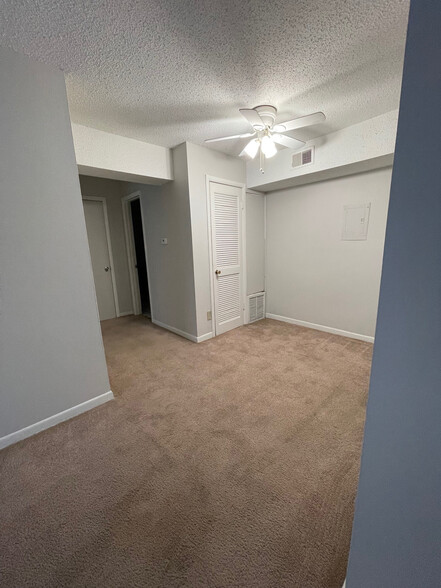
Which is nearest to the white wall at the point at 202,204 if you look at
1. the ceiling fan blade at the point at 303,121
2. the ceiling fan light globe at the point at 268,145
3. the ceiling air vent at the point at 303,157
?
the ceiling air vent at the point at 303,157

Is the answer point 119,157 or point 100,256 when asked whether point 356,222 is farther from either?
point 100,256

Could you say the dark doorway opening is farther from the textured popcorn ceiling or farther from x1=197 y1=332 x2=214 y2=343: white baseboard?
the textured popcorn ceiling

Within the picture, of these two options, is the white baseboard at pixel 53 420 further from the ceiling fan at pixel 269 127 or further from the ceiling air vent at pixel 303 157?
the ceiling air vent at pixel 303 157

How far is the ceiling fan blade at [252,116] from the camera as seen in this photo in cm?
182

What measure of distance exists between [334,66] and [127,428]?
298 cm

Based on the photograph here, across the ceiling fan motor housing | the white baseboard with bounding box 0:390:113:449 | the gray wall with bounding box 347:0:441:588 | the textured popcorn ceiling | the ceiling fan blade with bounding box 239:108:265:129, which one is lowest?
the white baseboard with bounding box 0:390:113:449

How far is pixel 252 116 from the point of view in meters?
1.91

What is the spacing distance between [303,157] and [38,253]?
291 cm

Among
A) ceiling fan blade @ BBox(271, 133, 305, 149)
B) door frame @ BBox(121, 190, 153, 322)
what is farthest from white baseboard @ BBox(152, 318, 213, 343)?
ceiling fan blade @ BBox(271, 133, 305, 149)

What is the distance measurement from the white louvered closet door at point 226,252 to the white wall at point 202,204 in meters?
0.13

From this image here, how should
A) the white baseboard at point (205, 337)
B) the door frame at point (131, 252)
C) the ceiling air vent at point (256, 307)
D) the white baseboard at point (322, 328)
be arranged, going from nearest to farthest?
the white baseboard at point (322, 328), the white baseboard at point (205, 337), the ceiling air vent at point (256, 307), the door frame at point (131, 252)

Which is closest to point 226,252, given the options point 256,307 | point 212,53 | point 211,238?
point 211,238

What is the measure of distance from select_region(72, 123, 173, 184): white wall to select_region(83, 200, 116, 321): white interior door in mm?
1619

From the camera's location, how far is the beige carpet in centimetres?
104
